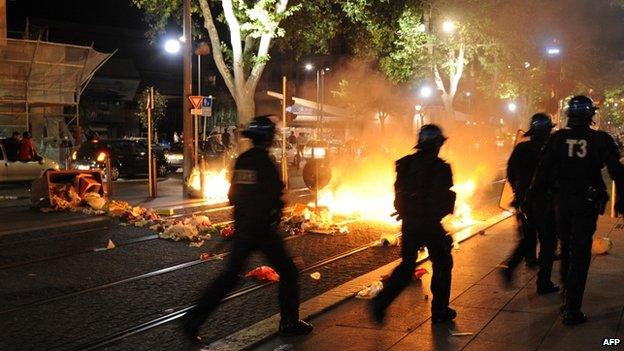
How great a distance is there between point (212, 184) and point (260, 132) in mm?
14421

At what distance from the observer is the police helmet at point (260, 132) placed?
5.34m

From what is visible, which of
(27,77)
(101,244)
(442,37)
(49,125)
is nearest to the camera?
(101,244)

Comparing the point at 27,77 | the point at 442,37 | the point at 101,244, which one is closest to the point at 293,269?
the point at 101,244

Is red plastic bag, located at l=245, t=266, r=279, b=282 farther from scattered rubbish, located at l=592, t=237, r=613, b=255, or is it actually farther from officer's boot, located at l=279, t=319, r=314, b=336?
scattered rubbish, located at l=592, t=237, r=613, b=255

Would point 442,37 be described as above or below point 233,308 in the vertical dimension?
above

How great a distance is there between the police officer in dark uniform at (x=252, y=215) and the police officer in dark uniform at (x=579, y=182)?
92.1 inches

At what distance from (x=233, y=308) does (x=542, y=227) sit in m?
3.21

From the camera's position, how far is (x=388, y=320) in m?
5.98

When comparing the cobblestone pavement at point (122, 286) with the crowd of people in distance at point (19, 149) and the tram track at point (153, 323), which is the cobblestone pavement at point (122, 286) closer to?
the tram track at point (153, 323)

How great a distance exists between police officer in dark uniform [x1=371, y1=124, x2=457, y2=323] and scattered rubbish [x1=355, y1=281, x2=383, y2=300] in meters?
1.04

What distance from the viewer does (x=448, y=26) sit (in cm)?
3472

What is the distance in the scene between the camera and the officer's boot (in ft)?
18.3

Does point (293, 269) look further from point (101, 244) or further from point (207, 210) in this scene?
point (207, 210)

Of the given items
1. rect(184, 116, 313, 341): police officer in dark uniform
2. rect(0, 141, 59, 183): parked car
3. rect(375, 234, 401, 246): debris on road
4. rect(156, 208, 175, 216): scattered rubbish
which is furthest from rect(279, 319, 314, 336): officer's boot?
rect(0, 141, 59, 183): parked car
